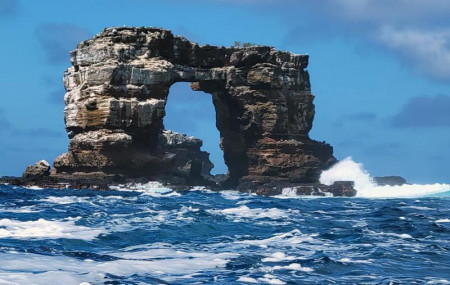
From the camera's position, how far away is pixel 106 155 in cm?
6800

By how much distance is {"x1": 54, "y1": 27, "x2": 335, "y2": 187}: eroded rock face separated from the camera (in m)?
68.6

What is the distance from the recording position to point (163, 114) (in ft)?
235

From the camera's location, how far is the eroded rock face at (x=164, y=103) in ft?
225

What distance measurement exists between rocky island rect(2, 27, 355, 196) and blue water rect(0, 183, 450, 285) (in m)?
35.7

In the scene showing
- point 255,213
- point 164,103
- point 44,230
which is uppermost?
point 164,103

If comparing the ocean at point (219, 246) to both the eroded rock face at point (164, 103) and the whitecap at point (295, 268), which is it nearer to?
the whitecap at point (295, 268)

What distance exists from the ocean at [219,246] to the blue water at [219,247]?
3cm

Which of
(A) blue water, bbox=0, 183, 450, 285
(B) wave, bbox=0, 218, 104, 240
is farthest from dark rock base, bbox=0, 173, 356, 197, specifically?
(B) wave, bbox=0, 218, 104, 240

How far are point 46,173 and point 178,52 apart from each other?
19905 mm

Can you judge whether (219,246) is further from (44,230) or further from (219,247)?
(44,230)

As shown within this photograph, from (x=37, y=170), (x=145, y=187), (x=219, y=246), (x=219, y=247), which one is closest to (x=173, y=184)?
(x=145, y=187)

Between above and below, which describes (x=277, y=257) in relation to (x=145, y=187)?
below

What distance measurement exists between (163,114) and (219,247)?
167ft

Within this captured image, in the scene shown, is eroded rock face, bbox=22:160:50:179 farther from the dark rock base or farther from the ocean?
the ocean
